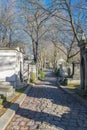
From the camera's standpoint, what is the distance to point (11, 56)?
26.1 metres

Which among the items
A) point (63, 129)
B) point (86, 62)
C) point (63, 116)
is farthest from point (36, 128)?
point (86, 62)

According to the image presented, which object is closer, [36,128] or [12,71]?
[36,128]

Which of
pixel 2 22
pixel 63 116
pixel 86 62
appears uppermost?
pixel 2 22

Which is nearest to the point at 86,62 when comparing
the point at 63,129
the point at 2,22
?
the point at 63,129

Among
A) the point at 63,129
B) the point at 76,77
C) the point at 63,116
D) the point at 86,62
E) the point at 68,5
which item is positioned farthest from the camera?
the point at 76,77

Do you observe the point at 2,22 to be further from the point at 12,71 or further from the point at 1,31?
the point at 12,71

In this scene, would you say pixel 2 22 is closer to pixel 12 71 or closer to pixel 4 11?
pixel 4 11

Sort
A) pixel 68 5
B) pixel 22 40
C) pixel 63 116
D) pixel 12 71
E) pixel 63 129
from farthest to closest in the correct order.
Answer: pixel 22 40 < pixel 12 71 < pixel 68 5 < pixel 63 116 < pixel 63 129

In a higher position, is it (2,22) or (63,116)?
(2,22)

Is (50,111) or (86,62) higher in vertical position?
(86,62)

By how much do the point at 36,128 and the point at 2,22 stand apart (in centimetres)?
3952

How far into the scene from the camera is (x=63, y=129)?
889 cm

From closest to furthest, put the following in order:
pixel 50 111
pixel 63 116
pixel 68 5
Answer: pixel 63 116, pixel 50 111, pixel 68 5

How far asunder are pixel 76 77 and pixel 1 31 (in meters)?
21.3
